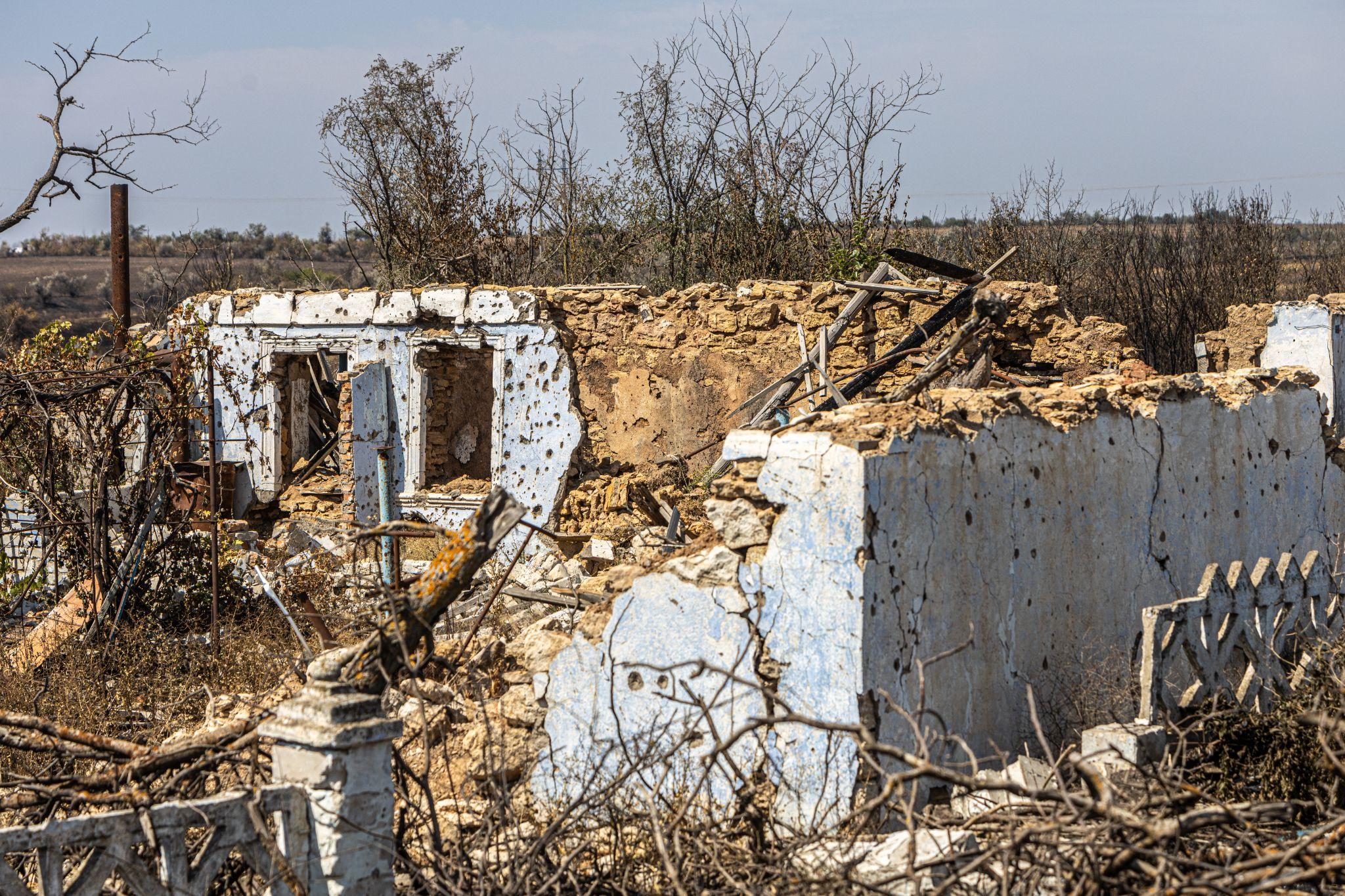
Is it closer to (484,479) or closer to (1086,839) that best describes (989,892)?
(1086,839)

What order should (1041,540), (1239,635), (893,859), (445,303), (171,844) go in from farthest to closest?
(445,303) → (1239,635) → (1041,540) → (893,859) → (171,844)

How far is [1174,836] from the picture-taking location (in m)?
3.05

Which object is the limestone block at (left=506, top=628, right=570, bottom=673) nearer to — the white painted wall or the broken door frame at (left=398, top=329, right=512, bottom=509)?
the white painted wall

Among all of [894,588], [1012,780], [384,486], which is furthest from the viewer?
[384,486]

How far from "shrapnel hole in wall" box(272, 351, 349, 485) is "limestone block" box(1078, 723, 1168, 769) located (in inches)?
358

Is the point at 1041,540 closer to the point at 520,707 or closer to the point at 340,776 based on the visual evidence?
the point at 520,707

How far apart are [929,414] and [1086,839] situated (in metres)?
2.06

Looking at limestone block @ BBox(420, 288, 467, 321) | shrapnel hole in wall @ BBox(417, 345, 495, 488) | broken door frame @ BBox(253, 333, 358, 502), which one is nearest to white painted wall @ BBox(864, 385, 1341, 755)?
shrapnel hole in wall @ BBox(417, 345, 495, 488)

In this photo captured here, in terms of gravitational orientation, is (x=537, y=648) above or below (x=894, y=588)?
below

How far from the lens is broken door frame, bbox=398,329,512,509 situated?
11734mm

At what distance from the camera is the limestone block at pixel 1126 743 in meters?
4.81

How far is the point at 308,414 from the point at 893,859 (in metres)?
11.6

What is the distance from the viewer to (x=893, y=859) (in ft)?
12.6

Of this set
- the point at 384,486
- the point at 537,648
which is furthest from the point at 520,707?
the point at 384,486
